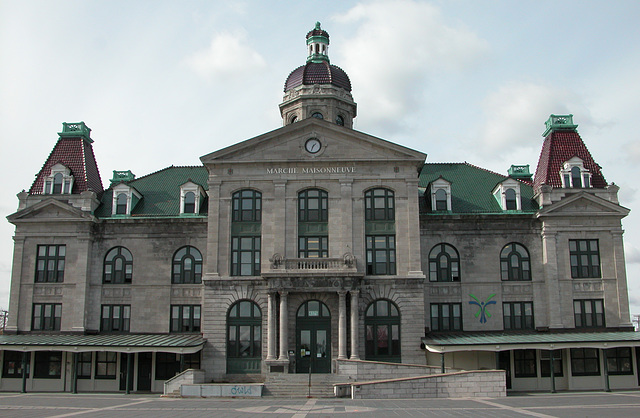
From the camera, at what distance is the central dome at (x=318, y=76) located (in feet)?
211

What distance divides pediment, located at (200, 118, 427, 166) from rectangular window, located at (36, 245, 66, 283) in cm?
1398

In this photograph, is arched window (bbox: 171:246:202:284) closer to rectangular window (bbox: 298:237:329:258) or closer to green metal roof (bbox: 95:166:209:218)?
green metal roof (bbox: 95:166:209:218)

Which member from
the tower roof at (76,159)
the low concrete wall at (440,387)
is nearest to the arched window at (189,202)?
the tower roof at (76,159)

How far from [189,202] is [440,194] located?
20248 mm

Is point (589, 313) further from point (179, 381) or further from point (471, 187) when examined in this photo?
point (179, 381)

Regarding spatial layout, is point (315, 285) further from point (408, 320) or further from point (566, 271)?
point (566, 271)

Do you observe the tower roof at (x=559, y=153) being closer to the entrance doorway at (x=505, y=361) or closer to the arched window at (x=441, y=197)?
the arched window at (x=441, y=197)

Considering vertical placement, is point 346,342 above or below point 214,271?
below

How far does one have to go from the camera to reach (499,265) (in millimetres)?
51250

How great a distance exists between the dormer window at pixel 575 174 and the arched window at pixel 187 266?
29472 mm

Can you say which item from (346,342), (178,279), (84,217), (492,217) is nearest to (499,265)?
(492,217)

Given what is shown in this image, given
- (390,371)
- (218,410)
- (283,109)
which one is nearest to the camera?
(218,410)

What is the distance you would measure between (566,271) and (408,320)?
13.2 meters

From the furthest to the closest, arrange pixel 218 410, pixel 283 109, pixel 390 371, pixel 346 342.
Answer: pixel 283 109 → pixel 346 342 → pixel 390 371 → pixel 218 410
